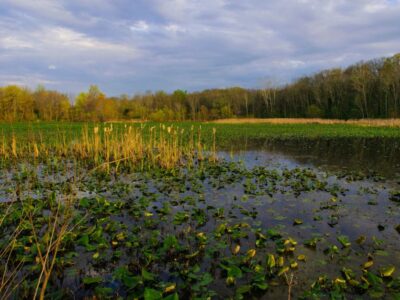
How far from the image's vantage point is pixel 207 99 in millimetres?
81750

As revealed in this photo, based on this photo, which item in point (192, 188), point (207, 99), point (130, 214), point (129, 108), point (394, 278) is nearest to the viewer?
point (394, 278)

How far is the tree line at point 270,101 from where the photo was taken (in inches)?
1983

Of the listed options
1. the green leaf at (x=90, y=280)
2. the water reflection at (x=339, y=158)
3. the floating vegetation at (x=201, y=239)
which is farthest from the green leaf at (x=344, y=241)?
the water reflection at (x=339, y=158)

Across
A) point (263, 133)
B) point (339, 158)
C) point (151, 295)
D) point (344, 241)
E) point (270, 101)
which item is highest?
point (270, 101)

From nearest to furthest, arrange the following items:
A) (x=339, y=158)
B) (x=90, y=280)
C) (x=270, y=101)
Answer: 1. (x=90, y=280)
2. (x=339, y=158)
3. (x=270, y=101)

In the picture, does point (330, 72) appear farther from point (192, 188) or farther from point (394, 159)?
point (192, 188)

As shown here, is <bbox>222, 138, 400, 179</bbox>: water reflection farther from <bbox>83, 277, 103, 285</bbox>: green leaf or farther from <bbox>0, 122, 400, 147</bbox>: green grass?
<bbox>83, 277, 103, 285</bbox>: green leaf

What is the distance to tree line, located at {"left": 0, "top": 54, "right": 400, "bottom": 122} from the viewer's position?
165ft

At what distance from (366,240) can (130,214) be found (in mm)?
4633

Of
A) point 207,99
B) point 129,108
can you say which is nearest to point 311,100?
point 207,99

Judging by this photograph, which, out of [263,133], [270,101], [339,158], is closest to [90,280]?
[339,158]

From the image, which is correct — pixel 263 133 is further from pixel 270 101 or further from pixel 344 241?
pixel 270 101

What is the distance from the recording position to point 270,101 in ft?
232

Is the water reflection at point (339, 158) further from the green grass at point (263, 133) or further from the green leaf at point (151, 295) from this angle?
the green leaf at point (151, 295)
